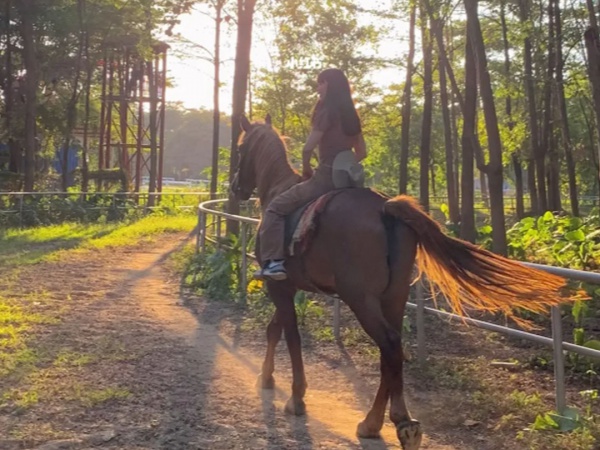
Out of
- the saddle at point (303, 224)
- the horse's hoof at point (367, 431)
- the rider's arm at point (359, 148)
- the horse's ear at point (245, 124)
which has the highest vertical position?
the horse's ear at point (245, 124)

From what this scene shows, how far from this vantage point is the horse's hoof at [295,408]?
5398mm

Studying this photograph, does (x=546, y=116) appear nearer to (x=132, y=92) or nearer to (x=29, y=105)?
(x=29, y=105)

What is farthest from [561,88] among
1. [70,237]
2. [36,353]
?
[36,353]

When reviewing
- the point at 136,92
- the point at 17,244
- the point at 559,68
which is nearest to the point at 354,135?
the point at 17,244

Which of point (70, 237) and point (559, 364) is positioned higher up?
point (559, 364)

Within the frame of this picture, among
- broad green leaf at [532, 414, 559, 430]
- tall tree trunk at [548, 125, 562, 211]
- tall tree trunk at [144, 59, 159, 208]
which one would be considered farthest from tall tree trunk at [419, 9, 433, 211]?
broad green leaf at [532, 414, 559, 430]

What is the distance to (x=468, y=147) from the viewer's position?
1261 centimetres

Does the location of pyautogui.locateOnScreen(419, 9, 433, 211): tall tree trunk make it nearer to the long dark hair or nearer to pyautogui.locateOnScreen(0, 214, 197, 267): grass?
pyautogui.locateOnScreen(0, 214, 197, 267): grass

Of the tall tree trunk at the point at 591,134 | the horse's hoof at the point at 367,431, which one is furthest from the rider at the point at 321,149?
the tall tree trunk at the point at 591,134

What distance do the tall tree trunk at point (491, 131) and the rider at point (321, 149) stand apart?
517 centimetres

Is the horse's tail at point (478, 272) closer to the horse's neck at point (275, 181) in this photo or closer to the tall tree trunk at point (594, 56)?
the horse's neck at point (275, 181)

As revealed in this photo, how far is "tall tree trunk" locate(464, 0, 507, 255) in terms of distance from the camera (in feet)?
33.3

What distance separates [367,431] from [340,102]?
7.54 feet

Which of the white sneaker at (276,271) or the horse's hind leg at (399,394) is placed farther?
the white sneaker at (276,271)
